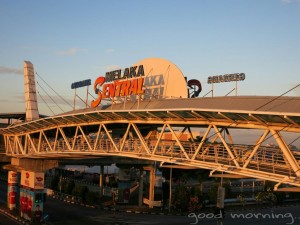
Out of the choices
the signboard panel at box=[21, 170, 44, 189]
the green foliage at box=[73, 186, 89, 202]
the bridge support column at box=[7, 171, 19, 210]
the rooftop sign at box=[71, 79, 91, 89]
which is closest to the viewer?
the signboard panel at box=[21, 170, 44, 189]

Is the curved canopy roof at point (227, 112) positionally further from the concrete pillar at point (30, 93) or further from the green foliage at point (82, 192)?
the concrete pillar at point (30, 93)

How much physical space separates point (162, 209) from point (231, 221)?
13.1 meters

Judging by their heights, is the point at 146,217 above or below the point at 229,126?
below

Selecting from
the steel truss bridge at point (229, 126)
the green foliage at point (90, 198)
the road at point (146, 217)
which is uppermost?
the steel truss bridge at point (229, 126)

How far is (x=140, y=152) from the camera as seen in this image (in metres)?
37.4

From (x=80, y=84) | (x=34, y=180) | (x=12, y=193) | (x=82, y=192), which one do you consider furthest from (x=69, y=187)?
(x=80, y=84)

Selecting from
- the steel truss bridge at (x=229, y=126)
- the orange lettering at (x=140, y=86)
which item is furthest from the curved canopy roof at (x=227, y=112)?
the orange lettering at (x=140, y=86)

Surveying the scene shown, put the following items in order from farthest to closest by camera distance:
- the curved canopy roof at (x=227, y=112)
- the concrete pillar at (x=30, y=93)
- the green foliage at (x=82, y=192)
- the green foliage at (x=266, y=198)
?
the green foliage at (x=266, y=198), the concrete pillar at (x=30, y=93), the green foliage at (x=82, y=192), the curved canopy roof at (x=227, y=112)

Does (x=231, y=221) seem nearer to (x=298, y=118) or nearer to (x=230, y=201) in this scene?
(x=230, y=201)

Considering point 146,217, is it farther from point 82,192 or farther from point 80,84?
point 80,84

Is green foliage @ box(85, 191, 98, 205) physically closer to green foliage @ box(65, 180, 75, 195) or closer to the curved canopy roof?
green foliage @ box(65, 180, 75, 195)

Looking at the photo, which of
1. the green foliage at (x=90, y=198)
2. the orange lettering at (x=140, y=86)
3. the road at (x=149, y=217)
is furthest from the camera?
the green foliage at (x=90, y=198)

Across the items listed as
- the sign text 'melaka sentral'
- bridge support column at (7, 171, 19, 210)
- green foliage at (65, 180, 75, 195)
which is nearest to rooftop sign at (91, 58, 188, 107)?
the sign text 'melaka sentral'

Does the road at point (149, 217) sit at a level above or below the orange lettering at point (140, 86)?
below
